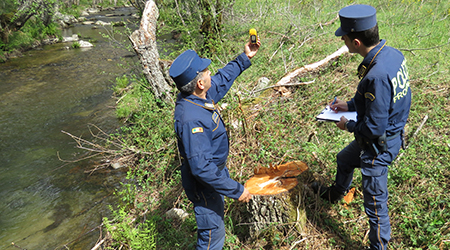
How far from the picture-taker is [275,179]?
319 centimetres

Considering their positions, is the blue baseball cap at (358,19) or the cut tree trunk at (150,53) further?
the cut tree trunk at (150,53)

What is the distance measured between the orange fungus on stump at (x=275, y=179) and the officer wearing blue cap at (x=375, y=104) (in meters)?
0.77

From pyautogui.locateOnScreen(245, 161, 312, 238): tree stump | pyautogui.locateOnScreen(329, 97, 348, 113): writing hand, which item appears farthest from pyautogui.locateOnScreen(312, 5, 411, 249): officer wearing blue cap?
pyautogui.locateOnScreen(245, 161, 312, 238): tree stump

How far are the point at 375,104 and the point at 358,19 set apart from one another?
73cm

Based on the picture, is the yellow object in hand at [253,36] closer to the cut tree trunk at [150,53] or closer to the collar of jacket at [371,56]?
the collar of jacket at [371,56]

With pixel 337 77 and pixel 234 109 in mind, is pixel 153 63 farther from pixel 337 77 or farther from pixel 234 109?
pixel 337 77

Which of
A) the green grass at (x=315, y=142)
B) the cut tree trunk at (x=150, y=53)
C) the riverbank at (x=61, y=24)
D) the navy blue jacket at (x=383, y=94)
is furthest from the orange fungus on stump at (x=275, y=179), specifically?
the riverbank at (x=61, y=24)

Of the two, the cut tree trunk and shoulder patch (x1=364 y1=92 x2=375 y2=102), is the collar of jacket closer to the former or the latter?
shoulder patch (x1=364 y1=92 x2=375 y2=102)

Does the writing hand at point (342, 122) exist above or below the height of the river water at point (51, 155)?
above

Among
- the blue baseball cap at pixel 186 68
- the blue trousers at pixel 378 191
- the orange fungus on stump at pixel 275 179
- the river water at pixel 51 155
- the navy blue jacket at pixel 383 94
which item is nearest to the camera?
the navy blue jacket at pixel 383 94

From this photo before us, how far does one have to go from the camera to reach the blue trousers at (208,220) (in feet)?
8.73

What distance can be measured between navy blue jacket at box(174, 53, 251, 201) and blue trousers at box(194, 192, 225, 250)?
7cm

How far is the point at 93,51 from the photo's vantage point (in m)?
14.1

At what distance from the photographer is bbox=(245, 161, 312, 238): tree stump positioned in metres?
2.91
